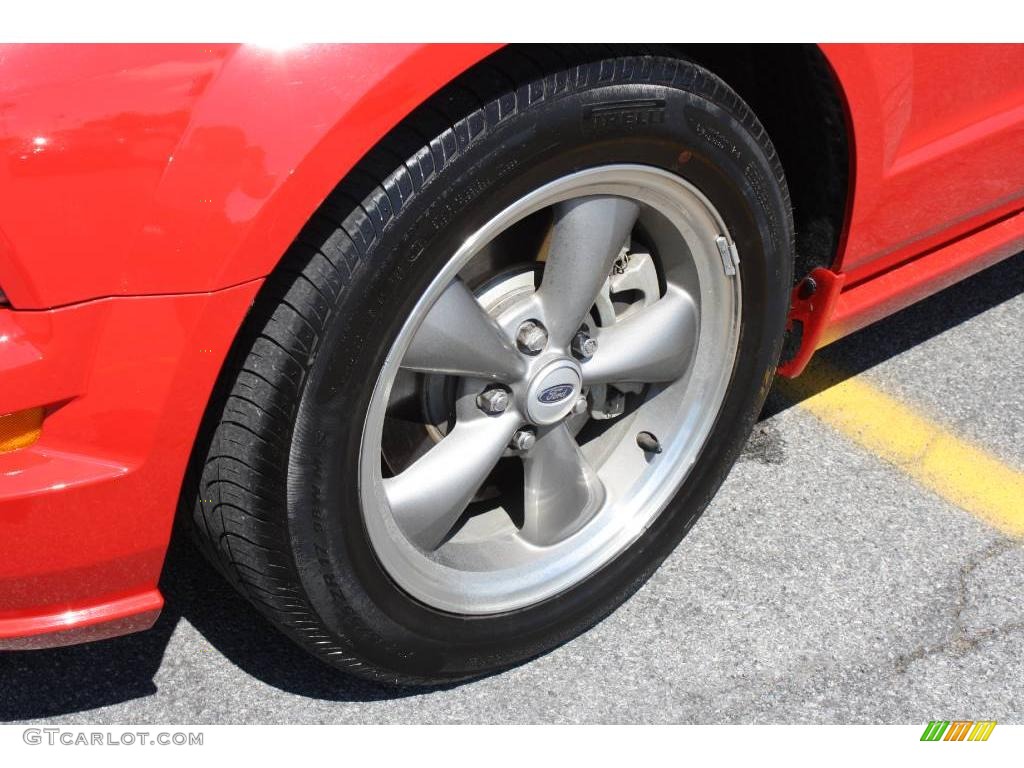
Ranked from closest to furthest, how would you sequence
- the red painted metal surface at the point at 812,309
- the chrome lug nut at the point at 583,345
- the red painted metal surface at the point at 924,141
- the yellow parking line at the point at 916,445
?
1. the red painted metal surface at the point at 924,141
2. the chrome lug nut at the point at 583,345
3. the red painted metal surface at the point at 812,309
4. the yellow parking line at the point at 916,445

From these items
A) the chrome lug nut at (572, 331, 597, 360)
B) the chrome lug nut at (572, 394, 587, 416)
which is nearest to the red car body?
the chrome lug nut at (572, 331, 597, 360)

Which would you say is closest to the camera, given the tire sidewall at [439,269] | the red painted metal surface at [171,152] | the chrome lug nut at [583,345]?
the red painted metal surface at [171,152]

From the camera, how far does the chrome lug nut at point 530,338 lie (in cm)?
188

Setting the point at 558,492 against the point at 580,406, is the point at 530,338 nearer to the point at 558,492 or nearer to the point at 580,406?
the point at 580,406

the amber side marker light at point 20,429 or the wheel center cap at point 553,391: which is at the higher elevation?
the amber side marker light at point 20,429

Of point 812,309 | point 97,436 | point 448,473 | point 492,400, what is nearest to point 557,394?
point 492,400

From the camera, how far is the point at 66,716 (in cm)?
197

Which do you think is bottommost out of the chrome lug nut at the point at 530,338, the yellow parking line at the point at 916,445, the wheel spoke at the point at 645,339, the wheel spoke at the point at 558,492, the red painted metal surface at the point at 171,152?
the yellow parking line at the point at 916,445

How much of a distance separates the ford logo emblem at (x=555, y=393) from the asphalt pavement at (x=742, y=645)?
19.3 inches

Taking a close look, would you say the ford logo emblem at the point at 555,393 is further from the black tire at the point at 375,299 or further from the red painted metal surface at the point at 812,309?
the red painted metal surface at the point at 812,309

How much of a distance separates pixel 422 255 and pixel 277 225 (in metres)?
0.22

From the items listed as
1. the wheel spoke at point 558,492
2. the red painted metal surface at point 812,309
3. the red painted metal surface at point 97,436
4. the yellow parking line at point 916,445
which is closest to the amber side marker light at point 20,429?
the red painted metal surface at point 97,436

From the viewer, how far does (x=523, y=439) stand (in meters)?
1.99
